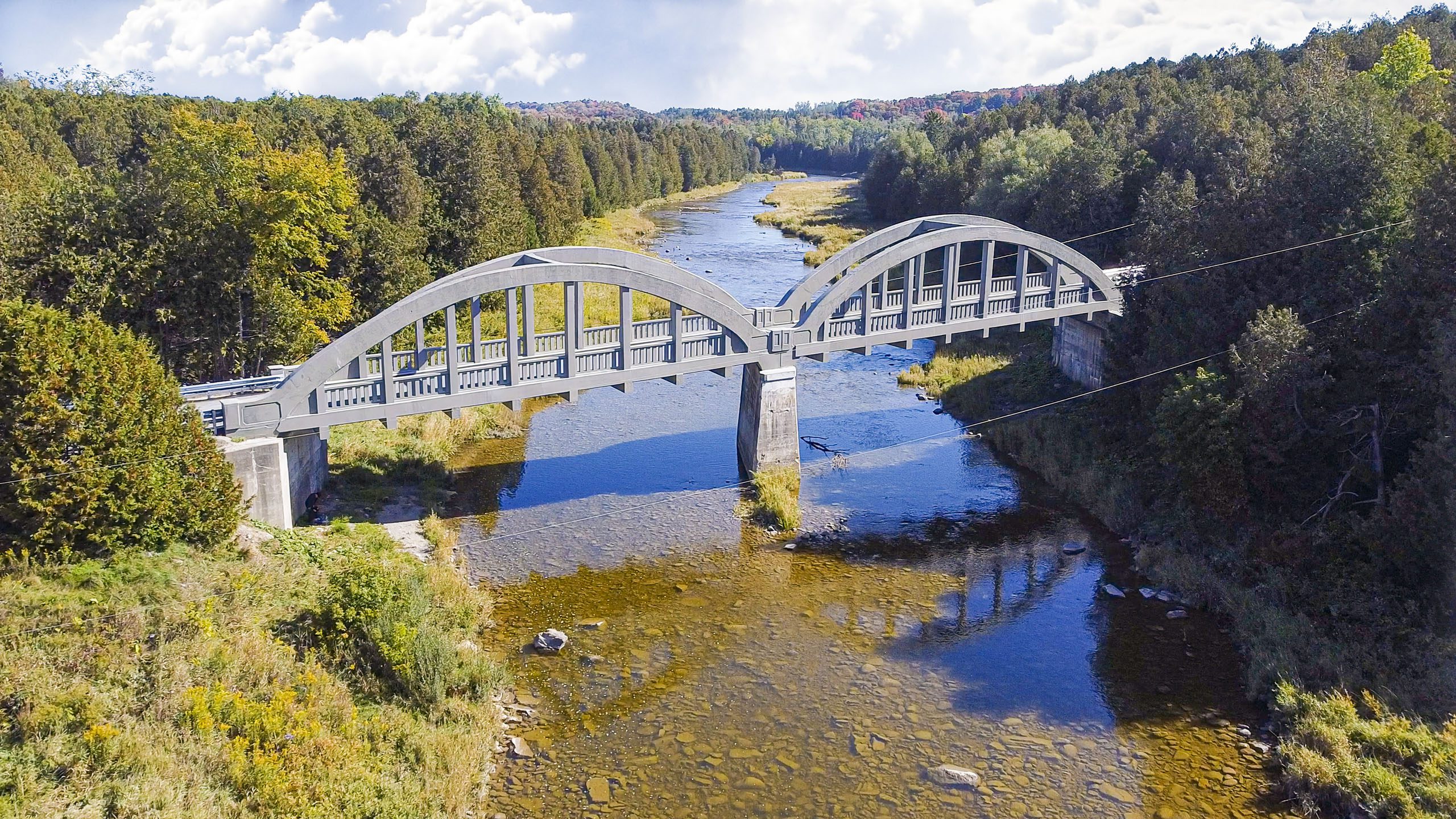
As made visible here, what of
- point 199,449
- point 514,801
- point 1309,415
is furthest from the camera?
point 1309,415

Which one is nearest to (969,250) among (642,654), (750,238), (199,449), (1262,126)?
(1262,126)

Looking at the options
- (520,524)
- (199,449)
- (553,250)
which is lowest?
(520,524)

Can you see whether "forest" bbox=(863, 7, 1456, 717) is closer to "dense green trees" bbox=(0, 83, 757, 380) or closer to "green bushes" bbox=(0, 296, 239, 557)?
"green bushes" bbox=(0, 296, 239, 557)

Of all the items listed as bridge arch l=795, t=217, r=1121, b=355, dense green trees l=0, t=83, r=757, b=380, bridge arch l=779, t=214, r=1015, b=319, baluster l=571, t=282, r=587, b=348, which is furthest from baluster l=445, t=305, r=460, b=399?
bridge arch l=795, t=217, r=1121, b=355

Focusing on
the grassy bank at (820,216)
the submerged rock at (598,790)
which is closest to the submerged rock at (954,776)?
the submerged rock at (598,790)

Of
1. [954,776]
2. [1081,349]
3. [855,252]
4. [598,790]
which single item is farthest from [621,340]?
[1081,349]

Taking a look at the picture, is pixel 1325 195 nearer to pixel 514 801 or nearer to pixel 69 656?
pixel 514 801
